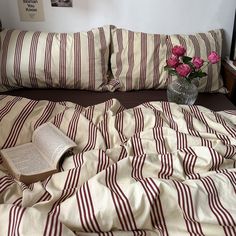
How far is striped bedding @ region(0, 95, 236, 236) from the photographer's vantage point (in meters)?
0.68

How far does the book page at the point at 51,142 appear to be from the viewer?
951mm

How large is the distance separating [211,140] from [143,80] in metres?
0.83

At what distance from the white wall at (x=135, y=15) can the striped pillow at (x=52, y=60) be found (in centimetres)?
19

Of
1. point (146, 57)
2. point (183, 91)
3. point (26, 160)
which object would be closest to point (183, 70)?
point (183, 91)

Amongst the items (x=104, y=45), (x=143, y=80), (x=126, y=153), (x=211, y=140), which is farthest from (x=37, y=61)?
(x=211, y=140)

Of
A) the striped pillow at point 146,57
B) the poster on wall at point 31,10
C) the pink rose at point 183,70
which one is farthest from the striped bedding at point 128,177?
the poster on wall at point 31,10

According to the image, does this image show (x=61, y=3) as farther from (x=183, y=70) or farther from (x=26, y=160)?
(x=26, y=160)

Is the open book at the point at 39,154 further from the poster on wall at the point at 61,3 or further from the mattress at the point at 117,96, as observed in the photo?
the poster on wall at the point at 61,3

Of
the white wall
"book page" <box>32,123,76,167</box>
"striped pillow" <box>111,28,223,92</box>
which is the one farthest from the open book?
the white wall

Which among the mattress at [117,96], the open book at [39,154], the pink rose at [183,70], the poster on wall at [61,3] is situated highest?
the poster on wall at [61,3]

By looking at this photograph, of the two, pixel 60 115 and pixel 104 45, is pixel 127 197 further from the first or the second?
pixel 104 45

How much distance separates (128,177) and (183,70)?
0.73 meters

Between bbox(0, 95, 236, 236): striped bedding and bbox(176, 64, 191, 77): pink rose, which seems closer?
bbox(0, 95, 236, 236): striped bedding

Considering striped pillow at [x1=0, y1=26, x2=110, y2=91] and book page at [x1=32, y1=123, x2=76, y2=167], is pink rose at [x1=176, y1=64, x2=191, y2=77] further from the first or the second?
book page at [x1=32, y1=123, x2=76, y2=167]
